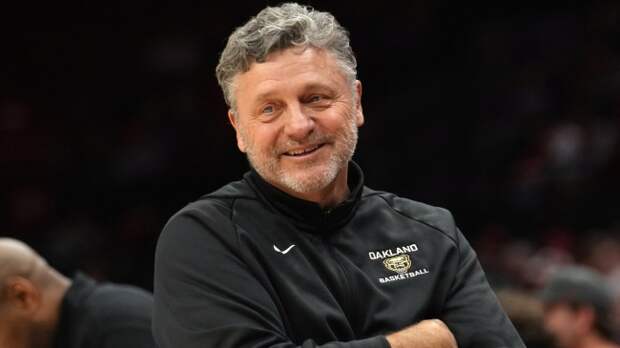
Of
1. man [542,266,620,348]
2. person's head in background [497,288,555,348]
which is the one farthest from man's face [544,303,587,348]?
person's head in background [497,288,555,348]

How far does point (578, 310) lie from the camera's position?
218 inches

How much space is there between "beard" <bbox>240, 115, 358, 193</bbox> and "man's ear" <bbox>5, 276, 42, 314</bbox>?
1529 millimetres

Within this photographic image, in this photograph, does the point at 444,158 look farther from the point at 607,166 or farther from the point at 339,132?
the point at 339,132

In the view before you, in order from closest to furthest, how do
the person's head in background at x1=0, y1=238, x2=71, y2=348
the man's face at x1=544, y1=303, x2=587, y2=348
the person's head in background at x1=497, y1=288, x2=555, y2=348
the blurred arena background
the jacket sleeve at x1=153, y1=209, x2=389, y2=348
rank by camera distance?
1. the jacket sleeve at x1=153, y1=209, x2=389, y2=348
2. the person's head in background at x1=0, y1=238, x2=71, y2=348
3. the person's head in background at x1=497, y1=288, x2=555, y2=348
4. the man's face at x1=544, y1=303, x2=587, y2=348
5. the blurred arena background

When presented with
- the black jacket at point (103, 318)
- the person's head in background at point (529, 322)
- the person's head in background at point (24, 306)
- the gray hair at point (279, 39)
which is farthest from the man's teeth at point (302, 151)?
the person's head in background at point (529, 322)

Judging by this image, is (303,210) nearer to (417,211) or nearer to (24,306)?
(417,211)

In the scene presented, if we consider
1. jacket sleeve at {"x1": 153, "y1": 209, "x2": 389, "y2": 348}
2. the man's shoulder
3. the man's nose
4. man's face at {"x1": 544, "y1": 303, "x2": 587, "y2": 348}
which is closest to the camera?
jacket sleeve at {"x1": 153, "y1": 209, "x2": 389, "y2": 348}

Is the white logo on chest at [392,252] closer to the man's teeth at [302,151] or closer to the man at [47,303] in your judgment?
the man's teeth at [302,151]

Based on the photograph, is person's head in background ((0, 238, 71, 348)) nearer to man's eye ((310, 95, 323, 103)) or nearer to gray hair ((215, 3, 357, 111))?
gray hair ((215, 3, 357, 111))

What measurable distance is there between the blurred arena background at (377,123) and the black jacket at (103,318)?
5174mm

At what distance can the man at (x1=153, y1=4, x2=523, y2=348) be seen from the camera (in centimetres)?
255

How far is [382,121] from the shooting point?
11.7 metres

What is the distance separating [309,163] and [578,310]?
3.27 metres

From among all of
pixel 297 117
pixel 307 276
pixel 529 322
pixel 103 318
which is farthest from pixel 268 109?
pixel 529 322
